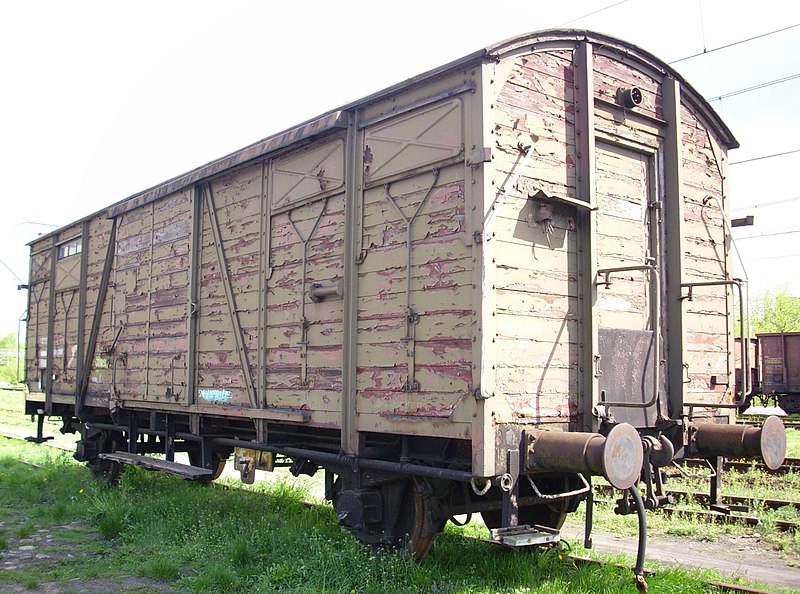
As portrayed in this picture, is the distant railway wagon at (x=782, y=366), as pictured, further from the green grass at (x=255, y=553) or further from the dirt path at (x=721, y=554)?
the green grass at (x=255, y=553)

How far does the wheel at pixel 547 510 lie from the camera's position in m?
6.18

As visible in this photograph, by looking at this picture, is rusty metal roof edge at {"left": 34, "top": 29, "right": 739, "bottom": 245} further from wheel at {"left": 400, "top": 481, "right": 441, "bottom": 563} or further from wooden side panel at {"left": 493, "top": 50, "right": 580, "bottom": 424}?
wheel at {"left": 400, "top": 481, "right": 441, "bottom": 563}

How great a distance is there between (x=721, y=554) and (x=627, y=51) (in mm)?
4772

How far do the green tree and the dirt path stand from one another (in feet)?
130

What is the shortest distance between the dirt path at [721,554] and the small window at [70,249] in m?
8.83

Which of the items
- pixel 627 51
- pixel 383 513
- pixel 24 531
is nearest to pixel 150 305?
pixel 24 531

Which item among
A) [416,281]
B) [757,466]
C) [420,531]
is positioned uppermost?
[416,281]

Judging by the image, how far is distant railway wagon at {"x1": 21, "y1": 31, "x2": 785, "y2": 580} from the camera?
529cm

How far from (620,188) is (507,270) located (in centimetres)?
157

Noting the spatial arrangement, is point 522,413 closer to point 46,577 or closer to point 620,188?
point 620,188

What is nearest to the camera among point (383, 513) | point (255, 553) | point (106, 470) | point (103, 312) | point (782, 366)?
point (383, 513)

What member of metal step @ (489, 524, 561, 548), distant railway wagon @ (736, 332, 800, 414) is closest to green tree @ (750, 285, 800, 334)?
distant railway wagon @ (736, 332, 800, 414)

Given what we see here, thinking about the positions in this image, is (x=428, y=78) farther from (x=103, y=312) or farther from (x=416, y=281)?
(x=103, y=312)

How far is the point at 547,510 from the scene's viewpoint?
6723 millimetres
